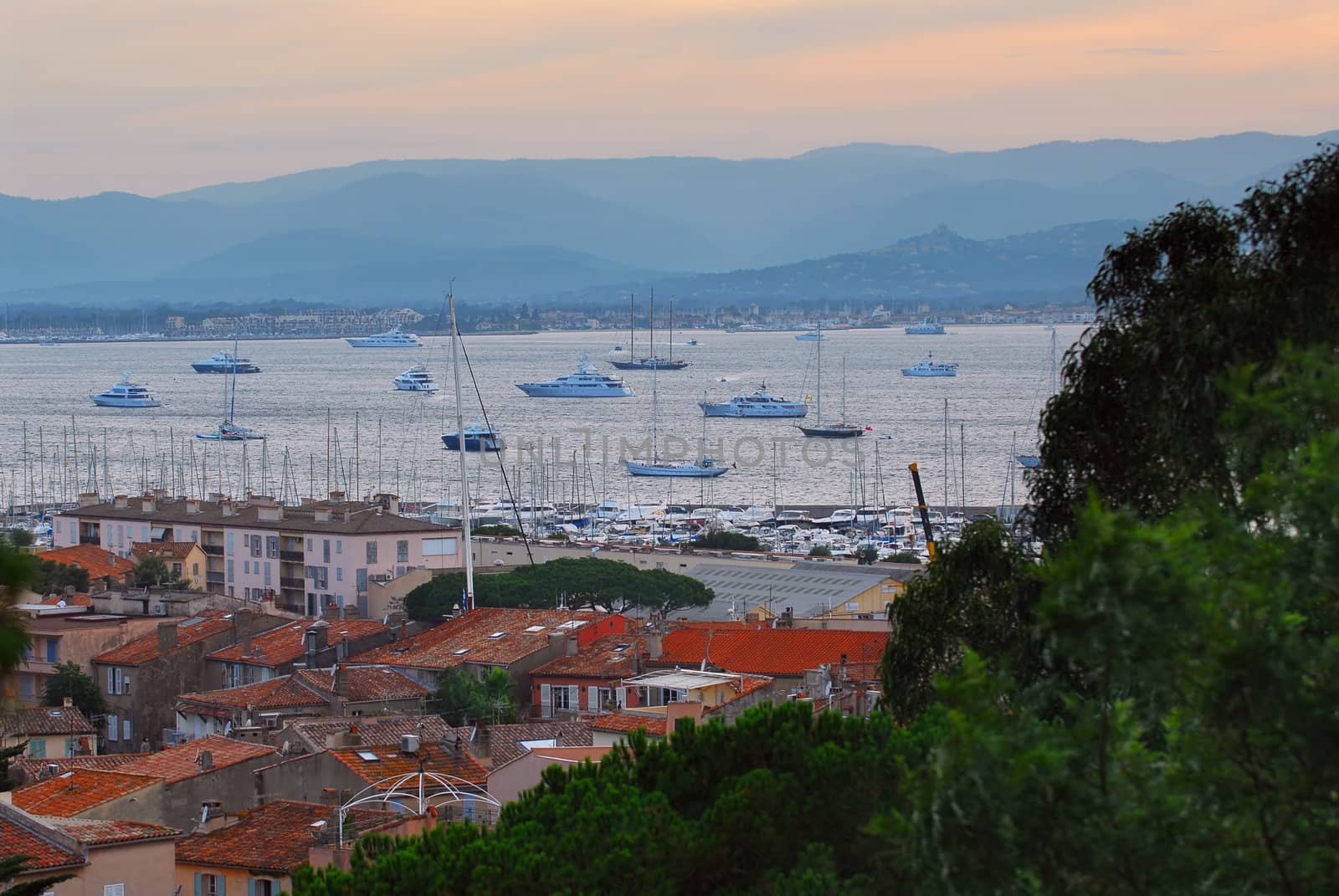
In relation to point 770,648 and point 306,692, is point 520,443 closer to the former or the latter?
point 770,648

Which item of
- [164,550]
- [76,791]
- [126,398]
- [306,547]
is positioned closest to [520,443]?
[126,398]

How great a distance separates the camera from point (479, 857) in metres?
9.38

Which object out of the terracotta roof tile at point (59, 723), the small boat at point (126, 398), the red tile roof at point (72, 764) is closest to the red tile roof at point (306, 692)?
the terracotta roof tile at point (59, 723)

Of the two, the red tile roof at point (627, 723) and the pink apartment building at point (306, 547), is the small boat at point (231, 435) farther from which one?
the red tile roof at point (627, 723)

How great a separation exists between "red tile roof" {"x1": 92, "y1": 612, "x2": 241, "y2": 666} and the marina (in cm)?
3164

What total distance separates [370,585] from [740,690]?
19.3m

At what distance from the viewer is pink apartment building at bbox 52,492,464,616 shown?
4431 centimetres

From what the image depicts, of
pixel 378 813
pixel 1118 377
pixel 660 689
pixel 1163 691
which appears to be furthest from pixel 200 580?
pixel 1163 691

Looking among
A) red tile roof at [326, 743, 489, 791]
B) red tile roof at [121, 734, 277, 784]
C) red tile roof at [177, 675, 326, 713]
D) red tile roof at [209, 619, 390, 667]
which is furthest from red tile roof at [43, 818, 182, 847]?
red tile roof at [209, 619, 390, 667]

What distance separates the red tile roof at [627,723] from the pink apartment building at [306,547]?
21.6 m

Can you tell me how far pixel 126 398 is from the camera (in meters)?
145

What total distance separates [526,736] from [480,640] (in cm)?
892

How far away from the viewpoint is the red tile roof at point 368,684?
2550 cm

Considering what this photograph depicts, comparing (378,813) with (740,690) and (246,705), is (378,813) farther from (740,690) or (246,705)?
(246,705)
